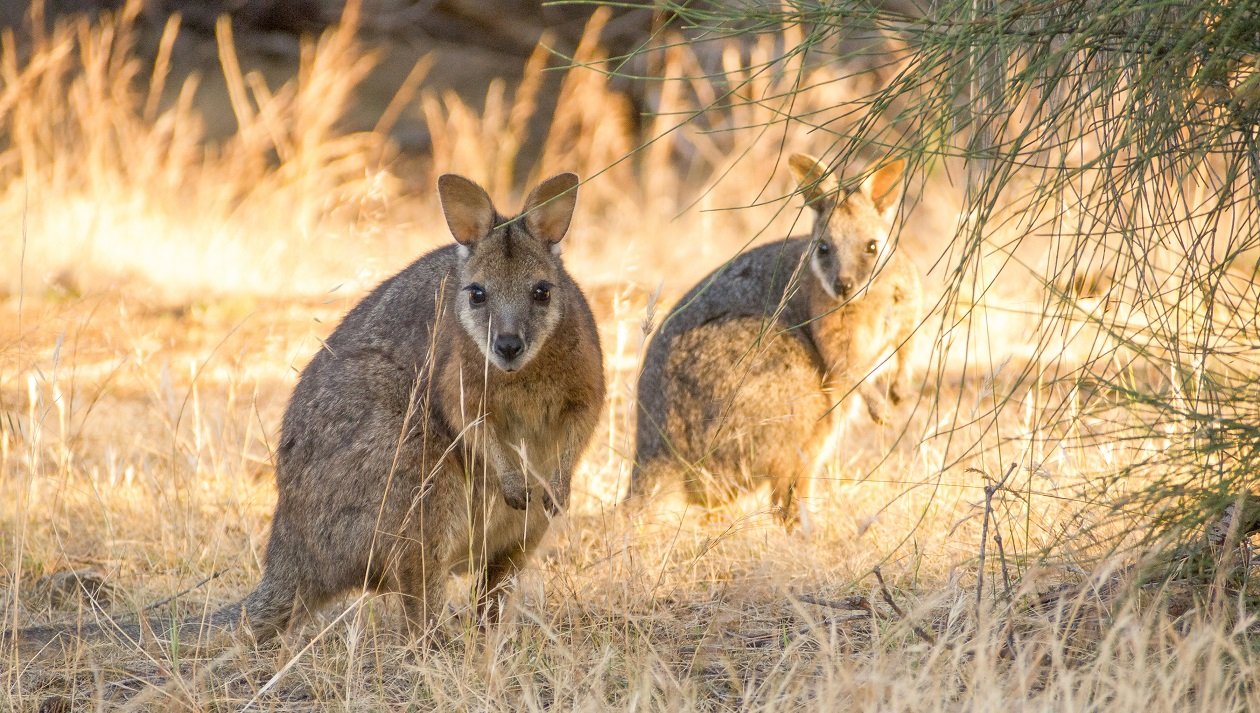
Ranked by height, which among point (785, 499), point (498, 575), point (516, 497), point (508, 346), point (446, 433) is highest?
point (508, 346)

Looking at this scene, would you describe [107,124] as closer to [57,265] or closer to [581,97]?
[57,265]

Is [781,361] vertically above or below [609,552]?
above

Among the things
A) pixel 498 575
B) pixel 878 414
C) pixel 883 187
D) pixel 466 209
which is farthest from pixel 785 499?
pixel 466 209

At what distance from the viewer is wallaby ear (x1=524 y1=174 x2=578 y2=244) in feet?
12.7

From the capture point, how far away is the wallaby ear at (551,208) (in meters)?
3.88

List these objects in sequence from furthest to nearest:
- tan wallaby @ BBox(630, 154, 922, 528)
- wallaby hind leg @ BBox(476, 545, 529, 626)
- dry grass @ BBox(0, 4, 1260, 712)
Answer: tan wallaby @ BBox(630, 154, 922, 528) < wallaby hind leg @ BBox(476, 545, 529, 626) < dry grass @ BBox(0, 4, 1260, 712)

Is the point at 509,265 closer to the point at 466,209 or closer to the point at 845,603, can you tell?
the point at 466,209

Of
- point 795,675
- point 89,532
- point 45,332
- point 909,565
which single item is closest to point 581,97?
point 45,332

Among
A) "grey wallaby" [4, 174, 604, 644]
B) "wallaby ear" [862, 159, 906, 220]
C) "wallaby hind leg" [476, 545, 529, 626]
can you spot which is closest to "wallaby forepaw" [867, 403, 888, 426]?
"wallaby ear" [862, 159, 906, 220]

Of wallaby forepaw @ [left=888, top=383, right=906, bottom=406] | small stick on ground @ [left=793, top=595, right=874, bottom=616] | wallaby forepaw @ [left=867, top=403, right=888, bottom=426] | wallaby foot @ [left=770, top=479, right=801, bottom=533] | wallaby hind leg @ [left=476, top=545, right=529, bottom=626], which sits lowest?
wallaby foot @ [left=770, top=479, right=801, bottom=533]

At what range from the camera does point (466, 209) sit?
3.99 m

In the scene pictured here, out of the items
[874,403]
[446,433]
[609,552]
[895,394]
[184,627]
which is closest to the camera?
[609,552]

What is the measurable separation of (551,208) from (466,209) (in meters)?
0.25

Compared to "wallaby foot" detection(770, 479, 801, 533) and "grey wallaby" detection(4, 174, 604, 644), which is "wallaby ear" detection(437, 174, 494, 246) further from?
"wallaby foot" detection(770, 479, 801, 533)
